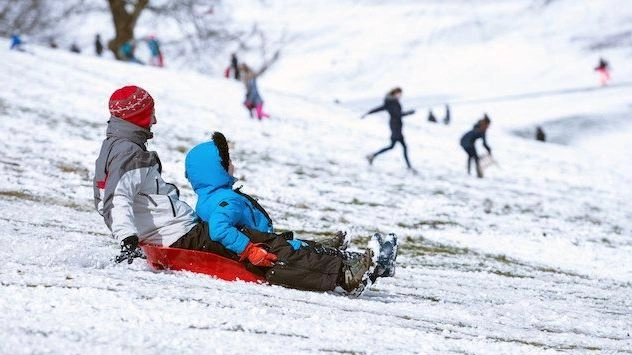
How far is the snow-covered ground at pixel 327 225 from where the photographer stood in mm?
3686

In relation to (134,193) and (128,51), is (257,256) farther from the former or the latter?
(128,51)

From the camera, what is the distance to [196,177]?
5141mm

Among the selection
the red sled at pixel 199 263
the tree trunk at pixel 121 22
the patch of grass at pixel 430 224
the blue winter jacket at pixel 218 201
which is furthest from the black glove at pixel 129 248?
the tree trunk at pixel 121 22

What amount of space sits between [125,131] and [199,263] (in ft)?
2.89

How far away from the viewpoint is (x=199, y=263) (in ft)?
16.4

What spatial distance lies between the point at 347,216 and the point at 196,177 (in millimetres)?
5064

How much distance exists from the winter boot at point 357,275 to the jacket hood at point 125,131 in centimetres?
140

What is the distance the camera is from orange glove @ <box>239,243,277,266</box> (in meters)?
4.84

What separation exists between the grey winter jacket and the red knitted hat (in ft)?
0.13

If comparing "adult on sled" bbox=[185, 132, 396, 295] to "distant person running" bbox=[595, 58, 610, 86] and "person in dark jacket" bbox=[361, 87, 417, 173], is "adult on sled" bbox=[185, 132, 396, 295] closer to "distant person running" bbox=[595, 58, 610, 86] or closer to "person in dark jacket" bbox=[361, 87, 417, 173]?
"person in dark jacket" bbox=[361, 87, 417, 173]

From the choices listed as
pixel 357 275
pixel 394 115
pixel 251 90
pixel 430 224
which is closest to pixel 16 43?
pixel 251 90

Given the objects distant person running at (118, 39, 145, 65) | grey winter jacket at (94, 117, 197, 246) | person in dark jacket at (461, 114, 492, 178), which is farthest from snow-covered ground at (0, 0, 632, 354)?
distant person running at (118, 39, 145, 65)

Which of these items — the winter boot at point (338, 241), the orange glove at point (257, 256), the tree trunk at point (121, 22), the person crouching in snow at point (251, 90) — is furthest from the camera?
the tree trunk at point (121, 22)

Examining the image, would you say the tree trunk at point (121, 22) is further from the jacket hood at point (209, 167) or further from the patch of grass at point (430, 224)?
the jacket hood at point (209, 167)
